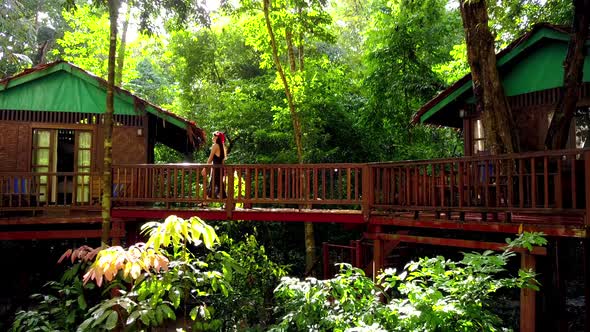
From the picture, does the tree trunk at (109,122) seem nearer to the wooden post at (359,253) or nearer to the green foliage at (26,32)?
the wooden post at (359,253)

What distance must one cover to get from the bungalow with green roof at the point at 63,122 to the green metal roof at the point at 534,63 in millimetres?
7138

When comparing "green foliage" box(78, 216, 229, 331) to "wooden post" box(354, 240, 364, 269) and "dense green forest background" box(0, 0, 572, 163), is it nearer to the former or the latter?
"wooden post" box(354, 240, 364, 269)

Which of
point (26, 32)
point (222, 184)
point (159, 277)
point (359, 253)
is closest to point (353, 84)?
point (359, 253)

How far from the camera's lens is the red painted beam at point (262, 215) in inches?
335

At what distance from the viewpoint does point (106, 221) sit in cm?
689

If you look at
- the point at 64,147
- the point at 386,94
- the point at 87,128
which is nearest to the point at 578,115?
the point at 386,94

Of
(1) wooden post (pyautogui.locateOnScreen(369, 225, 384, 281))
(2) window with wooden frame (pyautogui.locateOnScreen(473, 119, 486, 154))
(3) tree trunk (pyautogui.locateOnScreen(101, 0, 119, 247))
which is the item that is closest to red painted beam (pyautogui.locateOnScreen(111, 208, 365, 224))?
(1) wooden post (pyautogui.locateOnScreen(369, 225, 384, 281))

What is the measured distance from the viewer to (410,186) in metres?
7.70

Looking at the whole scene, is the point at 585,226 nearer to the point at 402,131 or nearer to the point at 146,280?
the point at 146,280

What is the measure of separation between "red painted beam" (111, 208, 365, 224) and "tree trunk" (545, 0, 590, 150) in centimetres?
360

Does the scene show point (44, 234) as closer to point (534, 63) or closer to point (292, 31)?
point (292, 31)

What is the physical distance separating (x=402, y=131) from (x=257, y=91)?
222 inches

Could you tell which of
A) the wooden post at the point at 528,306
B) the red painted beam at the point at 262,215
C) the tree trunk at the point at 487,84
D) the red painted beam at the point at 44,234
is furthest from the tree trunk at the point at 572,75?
the red painted beam at the point at 44,234

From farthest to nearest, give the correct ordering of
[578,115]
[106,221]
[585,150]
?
[578,115], [106,221], [585,150]
